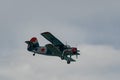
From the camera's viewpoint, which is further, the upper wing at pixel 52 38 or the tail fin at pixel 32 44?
the tail fin at pixel 32 44

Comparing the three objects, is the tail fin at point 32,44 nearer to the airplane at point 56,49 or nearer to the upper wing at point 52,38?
the airplane at point 56,49

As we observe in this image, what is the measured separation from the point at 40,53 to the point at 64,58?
10.5 m

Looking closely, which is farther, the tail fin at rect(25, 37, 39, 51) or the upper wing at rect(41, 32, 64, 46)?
the tail fin at rect(25, 37, 39, 51)

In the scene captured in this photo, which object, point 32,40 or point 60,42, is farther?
point 32,40

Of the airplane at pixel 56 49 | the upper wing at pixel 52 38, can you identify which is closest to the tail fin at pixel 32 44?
the airplane at pixel 56 49

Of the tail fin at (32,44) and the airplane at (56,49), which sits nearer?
the airplane at (56,49)

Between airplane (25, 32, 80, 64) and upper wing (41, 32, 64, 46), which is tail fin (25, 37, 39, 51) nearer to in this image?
airplane (25, 32, 80, 64)

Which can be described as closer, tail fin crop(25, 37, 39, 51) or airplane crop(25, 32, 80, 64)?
airplane crop(25, 32, 80, 64)

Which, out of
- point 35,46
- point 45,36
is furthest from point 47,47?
point 35,46

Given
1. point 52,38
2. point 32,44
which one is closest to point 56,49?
point 52,38

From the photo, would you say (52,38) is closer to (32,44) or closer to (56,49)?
(56,49)

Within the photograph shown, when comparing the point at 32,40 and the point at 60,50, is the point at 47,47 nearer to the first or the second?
the point at 60,50

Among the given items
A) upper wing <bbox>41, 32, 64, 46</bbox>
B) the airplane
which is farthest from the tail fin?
upper wing <bbox>41, 32, 64, 46</bbox>

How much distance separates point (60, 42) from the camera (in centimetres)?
12431
